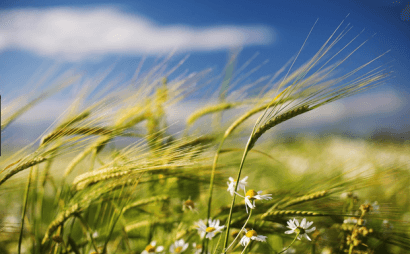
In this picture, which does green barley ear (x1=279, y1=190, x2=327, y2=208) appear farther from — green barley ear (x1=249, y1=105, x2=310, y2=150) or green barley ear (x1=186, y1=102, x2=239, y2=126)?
green barley ear (x1=186, y1=102, x2=239, y2=126)

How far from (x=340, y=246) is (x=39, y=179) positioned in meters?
0.86

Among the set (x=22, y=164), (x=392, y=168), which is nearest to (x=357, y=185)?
(x=392, y=168)

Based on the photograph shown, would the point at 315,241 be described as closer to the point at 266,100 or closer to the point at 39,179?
the point at 266,100

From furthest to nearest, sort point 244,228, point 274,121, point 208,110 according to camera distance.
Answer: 1. point 208,110
2. point 244,228
3. point 274,121

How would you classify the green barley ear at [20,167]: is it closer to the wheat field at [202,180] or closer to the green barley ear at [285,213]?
the wheat field at [202,180]

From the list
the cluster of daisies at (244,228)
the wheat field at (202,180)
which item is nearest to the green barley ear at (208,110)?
the wheat field at (202,180)

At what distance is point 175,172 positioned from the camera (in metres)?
0.67

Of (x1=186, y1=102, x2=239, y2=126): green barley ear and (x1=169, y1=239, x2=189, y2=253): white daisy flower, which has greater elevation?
(x1=186, y1=102, x2=239, y2=126): green barley ear

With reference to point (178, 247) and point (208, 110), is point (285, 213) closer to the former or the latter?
point (178, 247)

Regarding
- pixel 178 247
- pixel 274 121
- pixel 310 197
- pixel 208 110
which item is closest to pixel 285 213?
pixel 310 197

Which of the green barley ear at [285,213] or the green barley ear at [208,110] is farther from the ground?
the green barley ear at [208,110]

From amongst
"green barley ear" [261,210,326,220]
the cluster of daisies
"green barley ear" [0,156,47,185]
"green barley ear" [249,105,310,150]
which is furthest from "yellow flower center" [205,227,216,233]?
"green barley ear" [0,156,47,185]

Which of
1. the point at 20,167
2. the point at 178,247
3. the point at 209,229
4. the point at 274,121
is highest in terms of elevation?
the point at 274,121

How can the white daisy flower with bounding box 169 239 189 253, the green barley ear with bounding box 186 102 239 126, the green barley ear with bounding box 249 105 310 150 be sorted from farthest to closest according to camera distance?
the green barley ear with bounding box 186 102 239 126 → the white daisy flower with bounding box 169 239 189 253 → the green barley ear with bounding box 249 105 310 150
